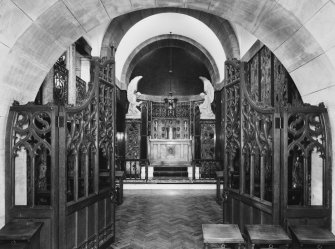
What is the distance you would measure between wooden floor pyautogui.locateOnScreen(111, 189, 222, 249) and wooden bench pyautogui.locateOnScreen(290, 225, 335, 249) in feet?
6.00

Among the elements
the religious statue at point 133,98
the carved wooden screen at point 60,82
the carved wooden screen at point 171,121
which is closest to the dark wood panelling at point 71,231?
the carved wooden screen at point 60,82

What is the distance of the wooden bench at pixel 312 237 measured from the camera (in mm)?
2617

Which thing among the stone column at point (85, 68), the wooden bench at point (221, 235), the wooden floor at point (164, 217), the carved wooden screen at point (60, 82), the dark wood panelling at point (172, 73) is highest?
the dark wood panelling at point (172, 73)

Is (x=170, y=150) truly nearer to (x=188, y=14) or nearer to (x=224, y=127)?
(x=188, y=14)

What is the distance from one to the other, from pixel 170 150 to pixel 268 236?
9963 millimetres

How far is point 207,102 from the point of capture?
12430 mm

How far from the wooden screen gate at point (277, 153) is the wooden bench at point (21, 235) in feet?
8.90

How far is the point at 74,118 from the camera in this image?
3.21 m

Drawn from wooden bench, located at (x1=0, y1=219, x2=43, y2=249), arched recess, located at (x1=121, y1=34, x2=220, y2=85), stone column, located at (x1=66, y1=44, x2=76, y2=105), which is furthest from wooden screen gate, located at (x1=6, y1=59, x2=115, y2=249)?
arched recess, located at (x1=121, y1=34, x2=220, y2=85)

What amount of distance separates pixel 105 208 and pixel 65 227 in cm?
111

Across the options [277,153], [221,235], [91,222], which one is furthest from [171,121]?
[221,235]

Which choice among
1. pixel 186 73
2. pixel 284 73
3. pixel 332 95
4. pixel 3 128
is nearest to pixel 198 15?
pixel 284 73

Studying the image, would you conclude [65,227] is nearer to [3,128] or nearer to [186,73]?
[3,128]

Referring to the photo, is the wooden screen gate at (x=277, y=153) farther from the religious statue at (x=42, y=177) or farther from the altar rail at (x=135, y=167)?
the altar rail at (x=135, y=167)
